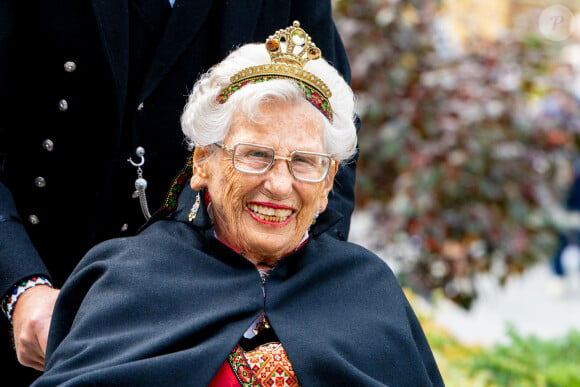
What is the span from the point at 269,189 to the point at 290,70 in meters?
0.33

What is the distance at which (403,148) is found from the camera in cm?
596

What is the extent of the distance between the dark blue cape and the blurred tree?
11.2ft

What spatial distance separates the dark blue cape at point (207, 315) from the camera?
7.28 ft

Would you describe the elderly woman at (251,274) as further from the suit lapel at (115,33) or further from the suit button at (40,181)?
the suit button at (40,181)

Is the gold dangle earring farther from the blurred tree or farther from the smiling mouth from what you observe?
the blurred tree

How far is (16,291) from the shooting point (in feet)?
8.01

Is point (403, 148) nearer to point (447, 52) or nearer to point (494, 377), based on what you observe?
point (447, 52)

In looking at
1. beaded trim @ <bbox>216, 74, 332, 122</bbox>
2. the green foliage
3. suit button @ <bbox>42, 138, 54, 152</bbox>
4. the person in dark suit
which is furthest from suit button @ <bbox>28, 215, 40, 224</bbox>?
the green foliage

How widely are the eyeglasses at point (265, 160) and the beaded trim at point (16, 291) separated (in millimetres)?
619

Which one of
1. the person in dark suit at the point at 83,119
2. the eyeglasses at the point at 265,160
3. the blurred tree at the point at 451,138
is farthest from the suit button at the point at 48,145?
the blurred tree at the point at 451,138

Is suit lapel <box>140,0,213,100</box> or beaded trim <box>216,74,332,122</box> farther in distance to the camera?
suit lapel <box>140,0,213,100</box>

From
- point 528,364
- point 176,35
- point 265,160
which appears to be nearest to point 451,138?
point 528,364

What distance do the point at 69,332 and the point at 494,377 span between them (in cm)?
324

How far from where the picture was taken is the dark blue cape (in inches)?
87.4
